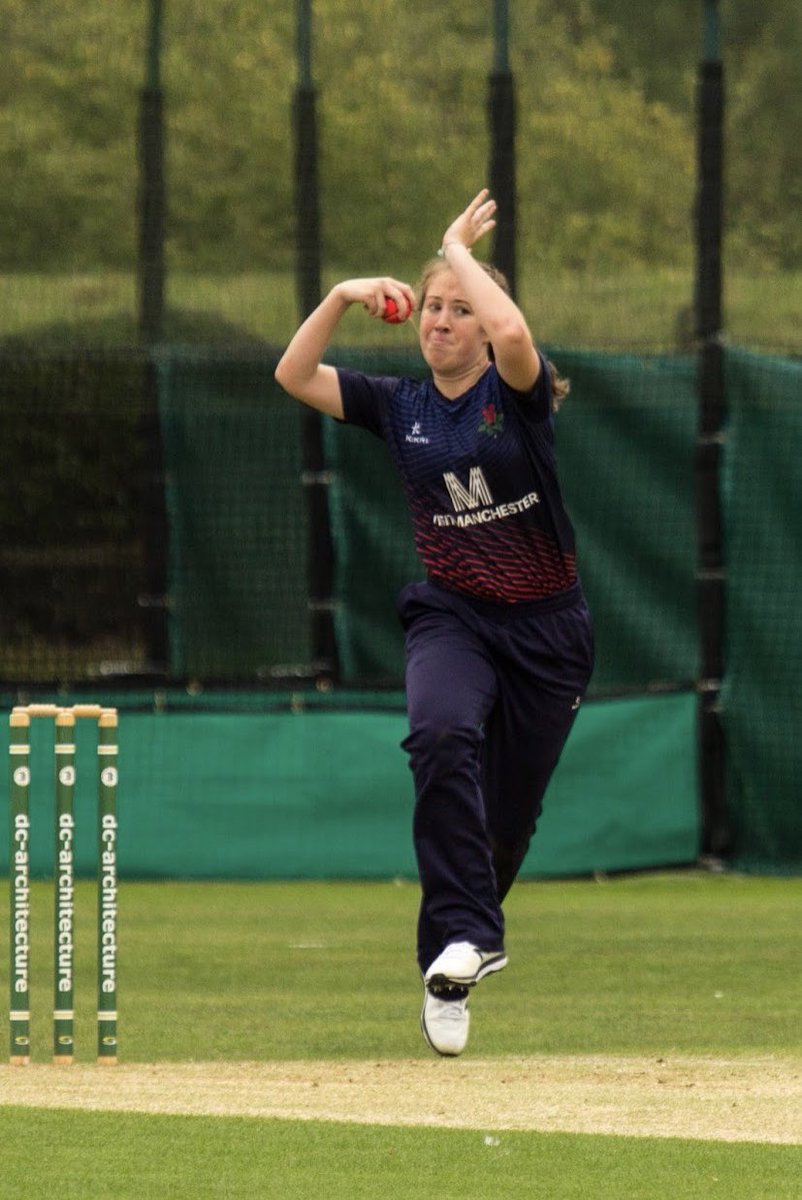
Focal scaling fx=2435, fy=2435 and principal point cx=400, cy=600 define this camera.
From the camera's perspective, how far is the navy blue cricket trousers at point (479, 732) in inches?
230

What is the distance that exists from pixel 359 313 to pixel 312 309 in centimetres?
45

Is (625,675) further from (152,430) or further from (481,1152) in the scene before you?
(481,1152)

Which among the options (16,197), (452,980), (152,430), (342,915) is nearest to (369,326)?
(152,430)

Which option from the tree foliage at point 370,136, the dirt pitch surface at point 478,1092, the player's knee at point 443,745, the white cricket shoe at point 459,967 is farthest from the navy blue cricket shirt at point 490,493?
the tree foliage at point 370,136

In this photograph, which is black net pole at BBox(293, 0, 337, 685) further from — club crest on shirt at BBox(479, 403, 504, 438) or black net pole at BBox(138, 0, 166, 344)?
club crest on shirt at BBox(479, 403, 504, 438)

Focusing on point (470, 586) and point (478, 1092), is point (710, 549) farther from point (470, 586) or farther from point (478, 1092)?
point (478, 1092)

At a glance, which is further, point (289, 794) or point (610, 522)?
point (610, 522)

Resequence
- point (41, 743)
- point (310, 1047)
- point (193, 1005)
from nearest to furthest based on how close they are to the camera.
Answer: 1. point (310, 1047)
2. point (193, 1005)
3. point (41, 743)

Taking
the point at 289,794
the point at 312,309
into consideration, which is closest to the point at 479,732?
the point at 289,794

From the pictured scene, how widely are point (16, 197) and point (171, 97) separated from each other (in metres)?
1.00

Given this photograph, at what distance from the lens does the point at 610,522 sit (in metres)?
12.0

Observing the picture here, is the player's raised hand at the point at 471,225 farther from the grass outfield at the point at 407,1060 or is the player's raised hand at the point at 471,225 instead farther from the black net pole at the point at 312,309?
the black net pole at the point at 312,309

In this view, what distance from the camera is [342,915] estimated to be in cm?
1057

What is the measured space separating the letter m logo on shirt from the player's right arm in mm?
443
